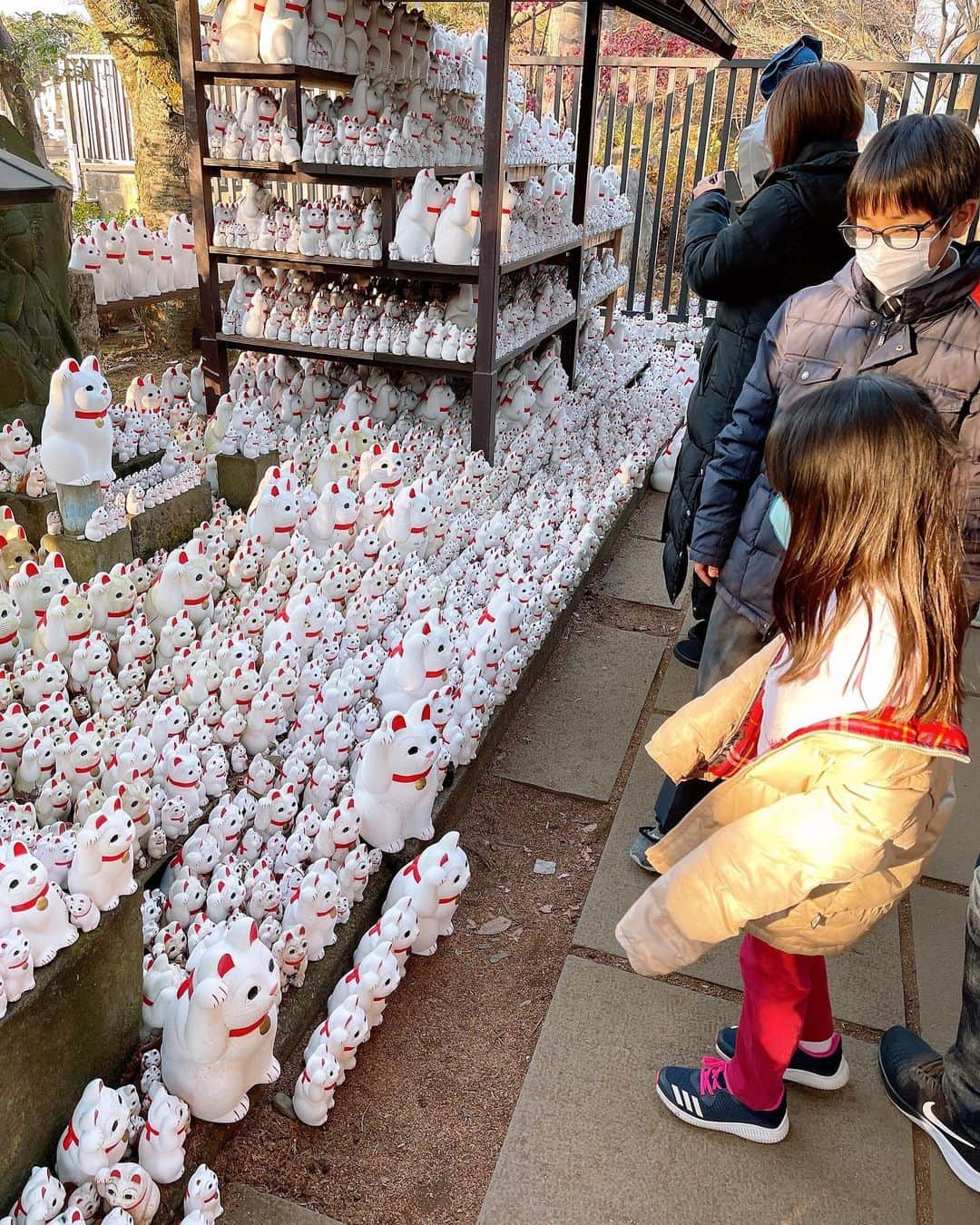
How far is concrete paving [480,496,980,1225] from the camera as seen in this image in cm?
180

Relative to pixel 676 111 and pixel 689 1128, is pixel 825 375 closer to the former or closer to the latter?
pixel 689 1128

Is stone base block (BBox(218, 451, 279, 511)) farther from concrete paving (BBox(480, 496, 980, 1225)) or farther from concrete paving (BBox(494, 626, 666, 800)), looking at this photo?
concrete paving (BBox(480, 496, 980, 1225))

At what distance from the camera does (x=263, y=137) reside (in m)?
4.57

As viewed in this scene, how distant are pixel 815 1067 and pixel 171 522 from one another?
111 inches

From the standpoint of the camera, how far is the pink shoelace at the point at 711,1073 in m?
1.92

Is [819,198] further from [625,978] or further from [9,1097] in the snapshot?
[9,1097]

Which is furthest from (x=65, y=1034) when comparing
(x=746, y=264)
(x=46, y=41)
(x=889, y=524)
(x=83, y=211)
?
(x=46, y=41)

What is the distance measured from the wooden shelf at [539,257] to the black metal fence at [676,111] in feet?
3.13

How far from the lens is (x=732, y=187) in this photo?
2936 mm

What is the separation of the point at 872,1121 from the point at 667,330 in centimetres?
769

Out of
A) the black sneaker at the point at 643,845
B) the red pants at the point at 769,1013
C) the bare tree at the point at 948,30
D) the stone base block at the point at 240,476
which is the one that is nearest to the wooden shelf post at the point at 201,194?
the stone base block at the point at 240,476

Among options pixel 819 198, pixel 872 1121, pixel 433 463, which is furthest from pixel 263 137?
pixel 872 1121

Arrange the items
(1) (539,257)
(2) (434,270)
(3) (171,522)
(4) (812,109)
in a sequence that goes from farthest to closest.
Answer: (1) (539,257)
(2) (434,270)
(3) (171,522)
(4) (812,109)

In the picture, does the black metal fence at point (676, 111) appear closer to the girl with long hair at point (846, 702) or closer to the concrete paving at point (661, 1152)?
the girl with long hair at point (846, 702)
